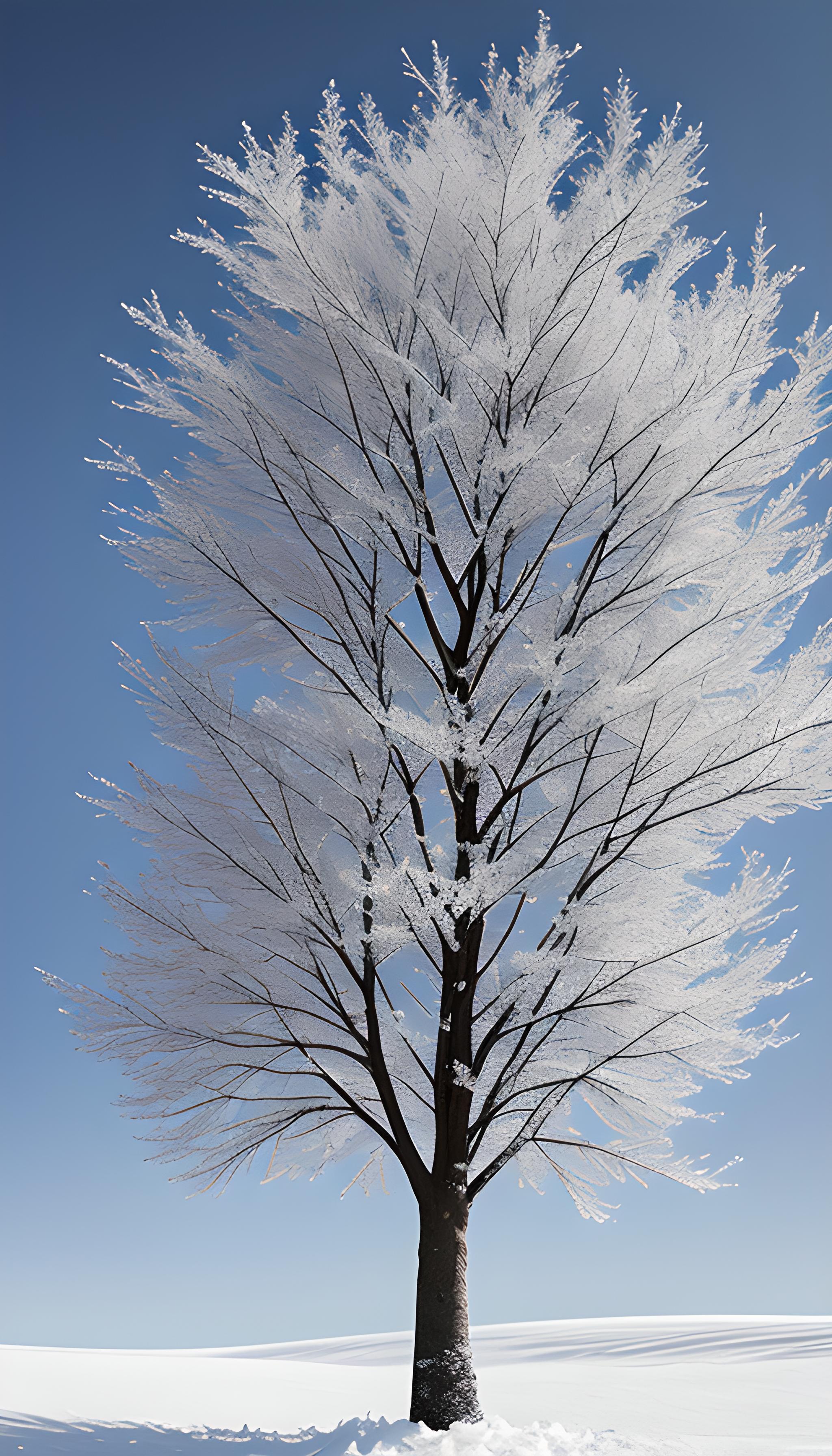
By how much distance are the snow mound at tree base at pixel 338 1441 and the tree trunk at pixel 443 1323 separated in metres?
0.09

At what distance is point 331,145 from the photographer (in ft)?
14.2

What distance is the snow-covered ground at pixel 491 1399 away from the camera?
140 inches

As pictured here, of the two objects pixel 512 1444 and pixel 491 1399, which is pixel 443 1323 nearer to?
pixel 512 1444

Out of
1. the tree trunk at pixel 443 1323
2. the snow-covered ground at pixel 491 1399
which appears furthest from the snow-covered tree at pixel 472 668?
the snow-covered ground at pixel 491 1399

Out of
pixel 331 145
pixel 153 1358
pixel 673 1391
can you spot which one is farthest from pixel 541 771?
pixel 153 1358

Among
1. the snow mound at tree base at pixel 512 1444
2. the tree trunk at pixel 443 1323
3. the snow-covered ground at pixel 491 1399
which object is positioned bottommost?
the snow-covered ground at pixel 491 1399

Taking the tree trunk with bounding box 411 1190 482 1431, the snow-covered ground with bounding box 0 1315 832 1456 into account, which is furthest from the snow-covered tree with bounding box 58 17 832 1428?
the snow-covered ground with bounding box 0 1315 832 1456

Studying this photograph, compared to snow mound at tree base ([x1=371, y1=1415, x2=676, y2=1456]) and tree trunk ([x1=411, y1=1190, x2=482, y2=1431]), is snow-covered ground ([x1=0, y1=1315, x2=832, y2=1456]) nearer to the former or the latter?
snow mound at tree base ([x1=371, y1=1415, x2=676, y2=1456])

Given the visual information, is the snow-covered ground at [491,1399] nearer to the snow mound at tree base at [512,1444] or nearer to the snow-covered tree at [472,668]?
the snow mound at tree base at [512,1444]

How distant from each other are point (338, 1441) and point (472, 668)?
3.23 meters

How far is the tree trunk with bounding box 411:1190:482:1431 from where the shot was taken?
3.61 meters

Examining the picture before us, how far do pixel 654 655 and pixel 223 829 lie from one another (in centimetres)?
217

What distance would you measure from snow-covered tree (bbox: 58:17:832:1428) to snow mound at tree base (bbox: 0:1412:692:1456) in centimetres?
34

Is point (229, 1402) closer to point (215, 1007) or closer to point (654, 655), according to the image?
point (215, 1007)
